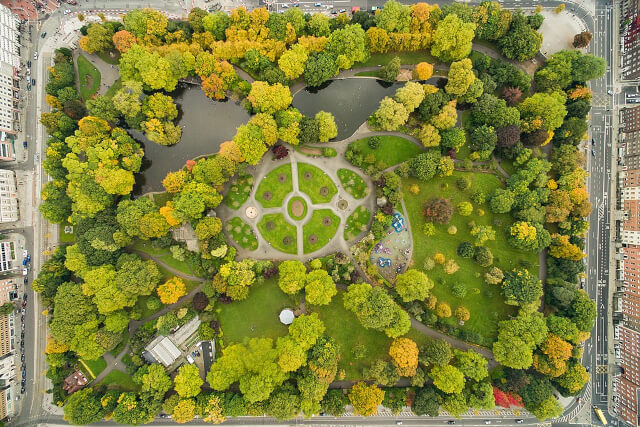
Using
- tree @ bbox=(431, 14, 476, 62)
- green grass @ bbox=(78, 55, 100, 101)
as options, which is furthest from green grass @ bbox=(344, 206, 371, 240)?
green grass @ bbox=(78, 55, 100, 101)

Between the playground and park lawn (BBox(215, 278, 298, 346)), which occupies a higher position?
the playground

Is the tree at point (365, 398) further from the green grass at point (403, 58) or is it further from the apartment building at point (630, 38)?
the apartment building at point (630, 38)

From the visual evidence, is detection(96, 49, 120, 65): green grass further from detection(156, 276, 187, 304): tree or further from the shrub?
the shrub

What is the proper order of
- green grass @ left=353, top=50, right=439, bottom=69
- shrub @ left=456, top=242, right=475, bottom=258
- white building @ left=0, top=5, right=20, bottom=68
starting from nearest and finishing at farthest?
white building @ left=0, top=5, right=20, bottom=68
shrub @ left=456, top=242, right=475, bottom=258
green grass @ left=353, top=50, right=439, bottom=69

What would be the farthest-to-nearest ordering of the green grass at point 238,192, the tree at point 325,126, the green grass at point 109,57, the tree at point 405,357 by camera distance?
1. the green grass at point 109,57
2. the green grass at point 238,192
3. the tree at point 325,126
4. the tree at point 405,357

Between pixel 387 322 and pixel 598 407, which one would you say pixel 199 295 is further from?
pixel 598 407

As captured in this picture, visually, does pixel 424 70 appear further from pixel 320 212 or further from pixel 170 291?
pixel 170 291

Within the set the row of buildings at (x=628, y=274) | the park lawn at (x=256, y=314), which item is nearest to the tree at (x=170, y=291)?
the park lawn at (x=256, y=314)
